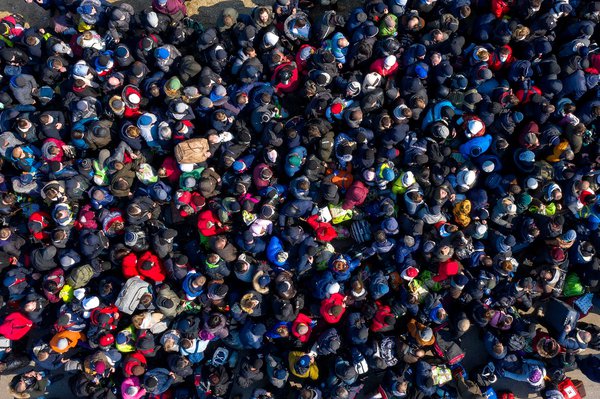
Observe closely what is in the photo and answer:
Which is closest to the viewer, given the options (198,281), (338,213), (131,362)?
(198,281)

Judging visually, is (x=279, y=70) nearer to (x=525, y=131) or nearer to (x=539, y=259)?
(x=525, y=131)

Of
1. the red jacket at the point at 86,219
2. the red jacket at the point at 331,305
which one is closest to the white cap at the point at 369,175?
the red jacket at the point at 331,305

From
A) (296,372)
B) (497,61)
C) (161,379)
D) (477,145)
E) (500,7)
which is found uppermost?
(500,7)

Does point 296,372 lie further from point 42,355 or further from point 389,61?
point 389,61

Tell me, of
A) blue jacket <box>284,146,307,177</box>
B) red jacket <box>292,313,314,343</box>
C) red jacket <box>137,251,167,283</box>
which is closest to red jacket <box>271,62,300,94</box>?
blue jacket <box>284,146,307,177</box>

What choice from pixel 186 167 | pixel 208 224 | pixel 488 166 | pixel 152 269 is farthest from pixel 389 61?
pixel 152 269

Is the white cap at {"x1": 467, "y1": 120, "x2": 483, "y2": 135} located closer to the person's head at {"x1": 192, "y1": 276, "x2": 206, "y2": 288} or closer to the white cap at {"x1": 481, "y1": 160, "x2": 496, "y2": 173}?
the white cap at {"x1": 481, "y1": 160, "x2": 496, "y2": 173}

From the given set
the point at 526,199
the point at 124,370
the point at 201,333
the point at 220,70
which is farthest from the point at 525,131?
the point at 124,370
